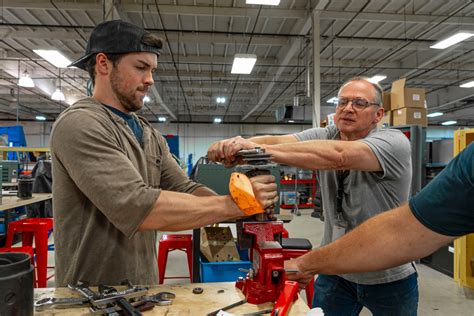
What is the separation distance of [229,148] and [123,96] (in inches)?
19.2

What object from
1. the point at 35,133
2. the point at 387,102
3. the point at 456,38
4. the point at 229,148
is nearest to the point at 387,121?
the point at 387,102

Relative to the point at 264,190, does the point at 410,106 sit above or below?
above

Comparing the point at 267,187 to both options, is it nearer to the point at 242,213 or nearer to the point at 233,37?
the point at 242,213

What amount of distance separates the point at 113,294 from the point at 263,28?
23.1ft

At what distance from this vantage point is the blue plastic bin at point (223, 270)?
2633 mm

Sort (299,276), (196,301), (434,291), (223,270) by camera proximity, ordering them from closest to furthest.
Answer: (196,301) → (299,276) → (223,270) → (434,291)

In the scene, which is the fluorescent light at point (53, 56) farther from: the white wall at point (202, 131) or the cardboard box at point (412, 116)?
the white wall at point (202, 131)

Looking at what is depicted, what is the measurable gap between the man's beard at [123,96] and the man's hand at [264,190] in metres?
0.64

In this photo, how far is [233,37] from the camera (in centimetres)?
734

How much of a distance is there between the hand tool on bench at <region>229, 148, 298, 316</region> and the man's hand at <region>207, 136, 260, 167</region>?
6.2 inches

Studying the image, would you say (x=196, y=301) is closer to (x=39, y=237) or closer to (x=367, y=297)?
(x=367, y=297)

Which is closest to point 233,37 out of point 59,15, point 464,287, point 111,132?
point 59,15

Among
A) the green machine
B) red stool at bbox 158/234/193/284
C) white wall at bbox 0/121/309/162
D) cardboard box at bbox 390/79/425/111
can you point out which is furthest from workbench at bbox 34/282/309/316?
white wall at bbox 0/121/309/162

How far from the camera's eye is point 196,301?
1054 millimetres
